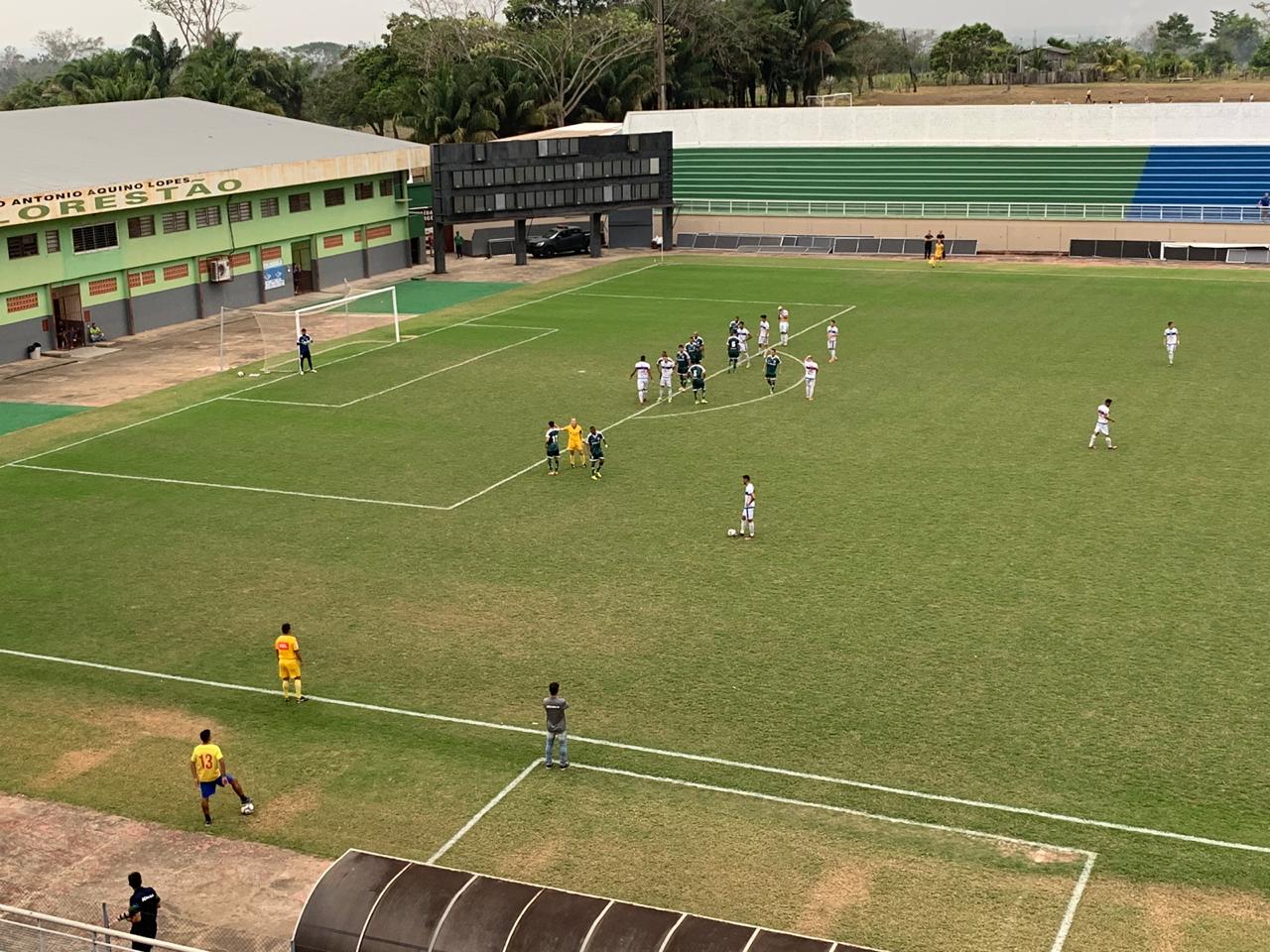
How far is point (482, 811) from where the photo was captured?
800 inches

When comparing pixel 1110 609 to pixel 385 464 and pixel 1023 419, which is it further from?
pixel 385 464

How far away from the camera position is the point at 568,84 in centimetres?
10606

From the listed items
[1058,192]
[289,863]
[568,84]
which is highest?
[568,84]

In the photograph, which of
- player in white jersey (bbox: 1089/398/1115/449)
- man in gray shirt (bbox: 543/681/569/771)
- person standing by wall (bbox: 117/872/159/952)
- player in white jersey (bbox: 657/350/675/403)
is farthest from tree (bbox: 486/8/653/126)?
person standing by wall (bbox: 117/872/159/952)

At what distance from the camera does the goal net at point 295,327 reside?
53.8 metres

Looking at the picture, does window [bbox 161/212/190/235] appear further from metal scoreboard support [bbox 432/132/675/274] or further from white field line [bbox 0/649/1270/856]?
white field line [bbox 0/649/1270/856]

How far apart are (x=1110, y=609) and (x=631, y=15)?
91833mm

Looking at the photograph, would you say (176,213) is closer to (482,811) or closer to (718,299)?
(718,299)

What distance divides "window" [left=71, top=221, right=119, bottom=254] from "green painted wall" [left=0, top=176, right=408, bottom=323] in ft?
0.62

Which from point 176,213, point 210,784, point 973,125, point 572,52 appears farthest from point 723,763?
point 572,52

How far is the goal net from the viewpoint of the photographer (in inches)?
2119

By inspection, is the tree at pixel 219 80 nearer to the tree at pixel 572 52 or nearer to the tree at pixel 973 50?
the tree at pixel 572 52

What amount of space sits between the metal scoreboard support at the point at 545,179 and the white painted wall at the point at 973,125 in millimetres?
18137

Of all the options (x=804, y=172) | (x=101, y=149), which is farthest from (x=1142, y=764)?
(x=804, y=172)
